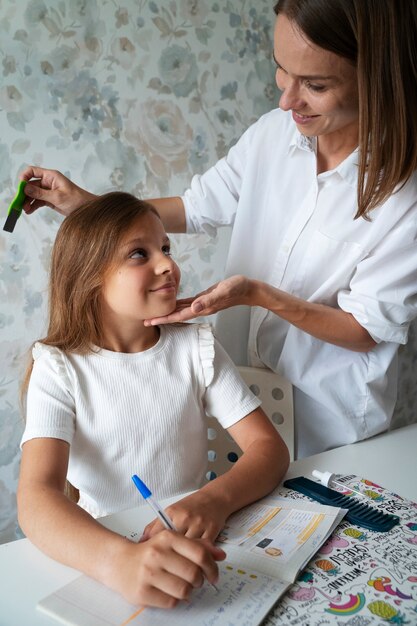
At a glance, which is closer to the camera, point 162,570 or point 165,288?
point 162,570

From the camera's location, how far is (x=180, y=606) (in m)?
0.78

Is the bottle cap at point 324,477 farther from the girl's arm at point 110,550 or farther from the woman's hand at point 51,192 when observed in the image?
the woman's hand at point 51,192

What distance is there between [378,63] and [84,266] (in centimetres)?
65

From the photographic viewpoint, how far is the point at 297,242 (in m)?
1.43

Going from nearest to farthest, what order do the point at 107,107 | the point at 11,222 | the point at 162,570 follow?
1. the point at 162,570
2. the point at 11,222
3. the point at 107,107

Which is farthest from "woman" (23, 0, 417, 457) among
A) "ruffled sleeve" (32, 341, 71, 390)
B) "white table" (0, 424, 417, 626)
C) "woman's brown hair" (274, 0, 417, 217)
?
"ruffled sleeve" (32, 341, 71, 390)

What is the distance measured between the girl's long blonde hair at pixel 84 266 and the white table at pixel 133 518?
0.35 meters

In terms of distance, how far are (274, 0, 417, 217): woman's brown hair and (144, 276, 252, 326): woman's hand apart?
317mm

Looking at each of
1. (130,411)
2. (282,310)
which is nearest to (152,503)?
(130,411)

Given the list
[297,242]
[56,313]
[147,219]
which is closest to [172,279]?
[147,219]

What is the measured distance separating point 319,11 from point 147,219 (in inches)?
18.9

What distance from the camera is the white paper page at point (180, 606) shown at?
75 centimetres

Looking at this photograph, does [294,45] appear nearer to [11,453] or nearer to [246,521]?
[246,521]

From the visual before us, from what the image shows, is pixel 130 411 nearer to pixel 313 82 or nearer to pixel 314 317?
pixel 314 317
